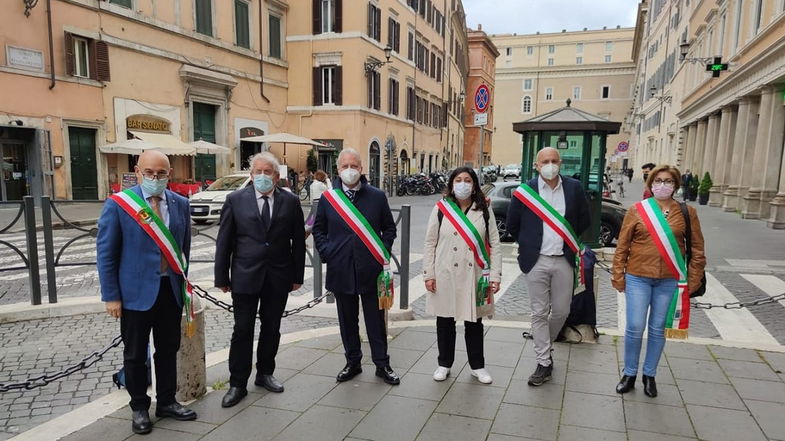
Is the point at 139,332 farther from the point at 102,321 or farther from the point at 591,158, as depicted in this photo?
the point at 591,158

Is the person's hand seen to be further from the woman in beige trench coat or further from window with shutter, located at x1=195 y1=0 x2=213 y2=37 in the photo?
window with shutter, located at x1=195 y1=0 x2=213 y2=37

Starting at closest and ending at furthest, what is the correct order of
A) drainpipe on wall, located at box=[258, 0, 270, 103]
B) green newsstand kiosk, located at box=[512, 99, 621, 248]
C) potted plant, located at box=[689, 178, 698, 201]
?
green newsstand kiosk, located at box=[512, 99, 621, 248]
drainpipe on wall, located at box=[258, 0, 270, 103]
potted plant, located at box=[689, 178, 698, 201]

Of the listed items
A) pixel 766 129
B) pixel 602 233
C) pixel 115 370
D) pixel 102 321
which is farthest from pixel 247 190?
pixel 766 129

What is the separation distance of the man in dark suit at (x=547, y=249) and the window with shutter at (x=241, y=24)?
Result: 22656 mm

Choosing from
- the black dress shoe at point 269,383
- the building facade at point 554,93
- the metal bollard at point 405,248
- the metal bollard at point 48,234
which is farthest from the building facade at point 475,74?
the black dress shoe at point 269,383

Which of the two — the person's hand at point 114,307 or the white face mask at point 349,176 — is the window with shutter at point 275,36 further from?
the person's hand at point 114,307

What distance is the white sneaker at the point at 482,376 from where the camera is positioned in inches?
166

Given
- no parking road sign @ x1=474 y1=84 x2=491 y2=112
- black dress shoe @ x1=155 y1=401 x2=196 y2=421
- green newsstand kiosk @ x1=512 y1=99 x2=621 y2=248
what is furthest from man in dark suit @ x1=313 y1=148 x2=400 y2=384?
green newsstand kiosk @ x1=512 y1=99 x2=621 y2=248

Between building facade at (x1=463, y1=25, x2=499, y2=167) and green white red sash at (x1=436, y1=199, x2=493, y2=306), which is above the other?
building facade at (x1=463, y1=25, x2=499, y2=167)

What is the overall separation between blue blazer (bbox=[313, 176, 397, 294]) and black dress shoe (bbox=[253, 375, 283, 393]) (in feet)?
2.73

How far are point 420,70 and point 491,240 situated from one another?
34056 millimetres

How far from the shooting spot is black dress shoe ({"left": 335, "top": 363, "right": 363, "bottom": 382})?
4262 mm

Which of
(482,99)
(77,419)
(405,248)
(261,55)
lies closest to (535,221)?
(405,248)

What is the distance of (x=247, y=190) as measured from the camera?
3.83 m
